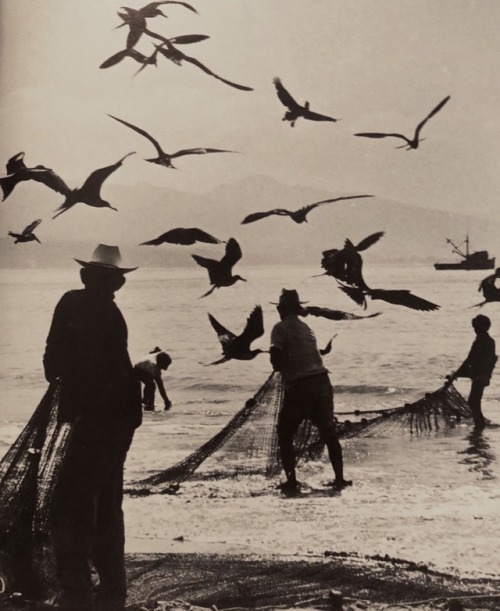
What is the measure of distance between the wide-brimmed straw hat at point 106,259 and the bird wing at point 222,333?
10.5 inches

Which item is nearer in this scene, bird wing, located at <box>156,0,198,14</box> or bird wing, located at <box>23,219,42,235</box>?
bird wing, located at <box>156,0,198,14</box>

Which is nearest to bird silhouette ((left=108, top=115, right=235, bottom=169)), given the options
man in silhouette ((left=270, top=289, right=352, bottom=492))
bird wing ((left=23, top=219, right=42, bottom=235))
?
bird wing ((left=23, top=219, right=42, bottom=235))

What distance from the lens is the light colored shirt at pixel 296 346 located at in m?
2.13

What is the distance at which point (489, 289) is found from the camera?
2.12 metres

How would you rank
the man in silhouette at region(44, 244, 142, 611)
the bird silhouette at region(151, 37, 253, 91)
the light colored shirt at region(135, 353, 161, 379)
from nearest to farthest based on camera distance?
the man in silhouette at region(44, 244, 142, 611)
the light colored shirt at region(135, 353, 161, 379)
the bird silhouette at region(151, 37, 253, 91)

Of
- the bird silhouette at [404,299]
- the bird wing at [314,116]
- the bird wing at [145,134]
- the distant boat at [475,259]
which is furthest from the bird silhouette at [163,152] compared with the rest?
the distant boat at [475,259]

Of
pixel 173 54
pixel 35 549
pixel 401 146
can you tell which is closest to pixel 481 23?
pixel 401 146

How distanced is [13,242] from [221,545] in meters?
1.00

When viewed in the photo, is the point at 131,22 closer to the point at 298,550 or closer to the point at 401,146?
the point at 401,146

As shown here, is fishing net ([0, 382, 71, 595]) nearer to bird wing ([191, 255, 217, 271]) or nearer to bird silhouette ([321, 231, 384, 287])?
bird wing ([191, 255, 217, 271])

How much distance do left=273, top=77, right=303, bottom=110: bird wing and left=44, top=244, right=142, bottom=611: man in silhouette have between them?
0.61 metres

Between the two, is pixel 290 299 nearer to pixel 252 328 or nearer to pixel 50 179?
pixel 252 328

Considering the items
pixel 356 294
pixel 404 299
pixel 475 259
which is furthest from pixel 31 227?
pixel 475 259

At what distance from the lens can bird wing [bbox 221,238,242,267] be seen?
218 centimetres
